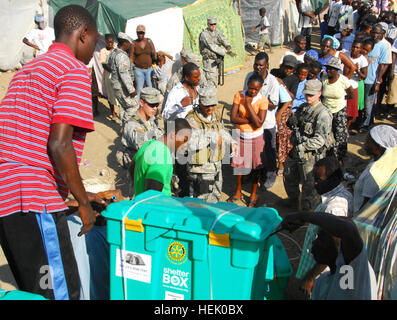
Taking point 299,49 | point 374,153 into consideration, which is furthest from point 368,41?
point 374,153

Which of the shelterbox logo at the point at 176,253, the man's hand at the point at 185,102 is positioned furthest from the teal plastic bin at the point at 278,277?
the man's hand at the point at 185,102

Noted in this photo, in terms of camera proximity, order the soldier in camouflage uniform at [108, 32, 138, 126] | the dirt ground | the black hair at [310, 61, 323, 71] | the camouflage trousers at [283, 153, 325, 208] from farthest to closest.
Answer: the soldier in camouflage uniform at [108, 32, 138, 126] → the black hair at [310, 61, 323, 71] → the camouflage trousers at [283, 153, 325, 208] → the dirt ground

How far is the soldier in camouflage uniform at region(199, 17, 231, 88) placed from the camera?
9.48 metres

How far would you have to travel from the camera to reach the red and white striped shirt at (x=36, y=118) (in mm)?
2109

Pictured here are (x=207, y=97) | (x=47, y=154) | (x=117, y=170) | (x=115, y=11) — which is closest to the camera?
(x=47, y=154)

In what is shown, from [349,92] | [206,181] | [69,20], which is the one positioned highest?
[69,20]

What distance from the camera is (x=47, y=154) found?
2211mm

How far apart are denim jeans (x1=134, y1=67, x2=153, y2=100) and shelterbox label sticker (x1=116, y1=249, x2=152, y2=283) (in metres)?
6.32

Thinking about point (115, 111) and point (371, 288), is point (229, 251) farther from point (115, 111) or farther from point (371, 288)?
point (115, 111)

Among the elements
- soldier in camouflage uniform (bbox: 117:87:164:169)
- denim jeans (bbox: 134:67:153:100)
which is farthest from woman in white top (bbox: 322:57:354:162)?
denim jeans (bbox: 134:67:153:100)

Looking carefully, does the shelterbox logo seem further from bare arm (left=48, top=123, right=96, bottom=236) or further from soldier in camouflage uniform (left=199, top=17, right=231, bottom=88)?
soldier in camouflage uniform (left=199, top=17, right=231, bottom=88)

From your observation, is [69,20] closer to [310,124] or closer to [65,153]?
[65,153]

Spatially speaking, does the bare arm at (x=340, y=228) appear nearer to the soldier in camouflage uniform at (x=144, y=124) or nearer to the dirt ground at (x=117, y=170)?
the dirt ground at (x=117, y=170)

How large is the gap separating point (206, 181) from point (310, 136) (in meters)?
1.43
